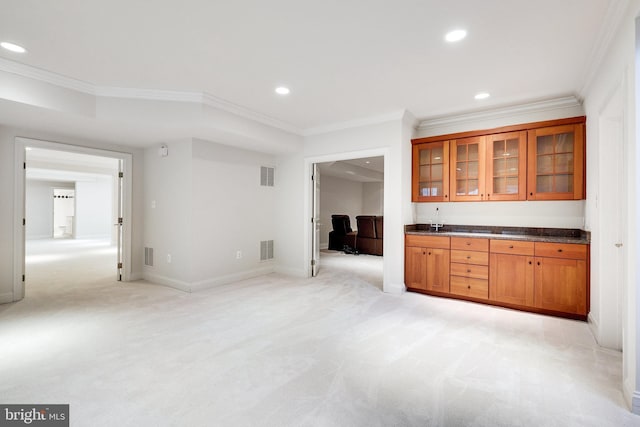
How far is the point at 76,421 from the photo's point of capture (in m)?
1.74

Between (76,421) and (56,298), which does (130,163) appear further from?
(76,421)

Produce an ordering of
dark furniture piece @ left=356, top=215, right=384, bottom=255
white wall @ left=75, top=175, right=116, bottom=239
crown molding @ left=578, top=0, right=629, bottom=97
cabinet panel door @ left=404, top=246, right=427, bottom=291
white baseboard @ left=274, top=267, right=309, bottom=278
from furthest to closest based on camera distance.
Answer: white wall @ left=75, top=175, right=116, bottom=239 < dark furniture piece @ left=356, top=215, right=384, bottom=255 < white baseboard @ left=274, top=267, right=309, bottom=278 < cabinet panel door @ left=404, top=246, right=427, bottom=291 < crown molding @ left=578, top=0, right=629, bottom=97

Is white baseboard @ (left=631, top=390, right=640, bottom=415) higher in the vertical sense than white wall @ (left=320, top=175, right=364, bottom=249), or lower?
lower

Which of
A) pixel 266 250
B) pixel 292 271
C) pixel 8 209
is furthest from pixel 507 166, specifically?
pixel 8 209

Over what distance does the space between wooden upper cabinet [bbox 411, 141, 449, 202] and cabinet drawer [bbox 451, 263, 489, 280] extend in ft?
3.21

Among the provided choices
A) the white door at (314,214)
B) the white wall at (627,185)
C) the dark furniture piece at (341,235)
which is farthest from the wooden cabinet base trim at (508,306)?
the dark furniture piece at (341,235)

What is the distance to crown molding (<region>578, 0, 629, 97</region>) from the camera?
214cm

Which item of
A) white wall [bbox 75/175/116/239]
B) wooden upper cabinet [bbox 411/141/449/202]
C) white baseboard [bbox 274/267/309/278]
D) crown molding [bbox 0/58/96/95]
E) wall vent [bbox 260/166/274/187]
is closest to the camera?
crown molding [bbox 0/58/96/95]

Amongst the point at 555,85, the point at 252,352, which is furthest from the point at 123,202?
the point at 555,85

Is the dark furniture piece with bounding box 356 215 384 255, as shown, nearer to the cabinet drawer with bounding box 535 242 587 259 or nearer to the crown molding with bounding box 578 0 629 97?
the cabinet drawer with bounding box 535 242 587 259

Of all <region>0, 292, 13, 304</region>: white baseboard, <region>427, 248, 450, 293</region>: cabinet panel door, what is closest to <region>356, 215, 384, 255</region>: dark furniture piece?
<region>427, 248, 450, 293</region>: cabinet panel door

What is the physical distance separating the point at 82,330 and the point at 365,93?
393cm

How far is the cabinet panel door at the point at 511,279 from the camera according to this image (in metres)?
3.65
